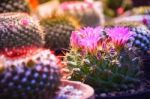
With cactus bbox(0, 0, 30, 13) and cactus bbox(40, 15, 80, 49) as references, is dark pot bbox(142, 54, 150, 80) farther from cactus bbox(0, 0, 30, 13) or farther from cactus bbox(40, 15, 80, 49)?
cactus bbox(0, 0, 30, 13)

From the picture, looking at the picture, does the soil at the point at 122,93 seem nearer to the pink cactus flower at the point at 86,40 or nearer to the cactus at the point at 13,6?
the pink cactus flower at the point at 86,40

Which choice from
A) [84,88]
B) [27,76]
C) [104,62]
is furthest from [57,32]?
[27,76]

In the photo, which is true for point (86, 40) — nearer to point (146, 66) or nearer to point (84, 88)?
point (84, 88)

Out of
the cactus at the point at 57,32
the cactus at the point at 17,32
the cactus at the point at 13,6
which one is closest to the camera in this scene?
the cactus at the point at 17,32


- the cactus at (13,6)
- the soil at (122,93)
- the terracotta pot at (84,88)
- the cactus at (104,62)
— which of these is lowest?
the soil at (122,93)

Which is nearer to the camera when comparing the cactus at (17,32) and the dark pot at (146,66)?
the dark pot at (146,66)

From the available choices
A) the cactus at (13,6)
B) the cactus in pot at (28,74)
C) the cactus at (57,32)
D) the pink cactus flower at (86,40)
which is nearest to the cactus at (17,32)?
the cactus at (57,32)
